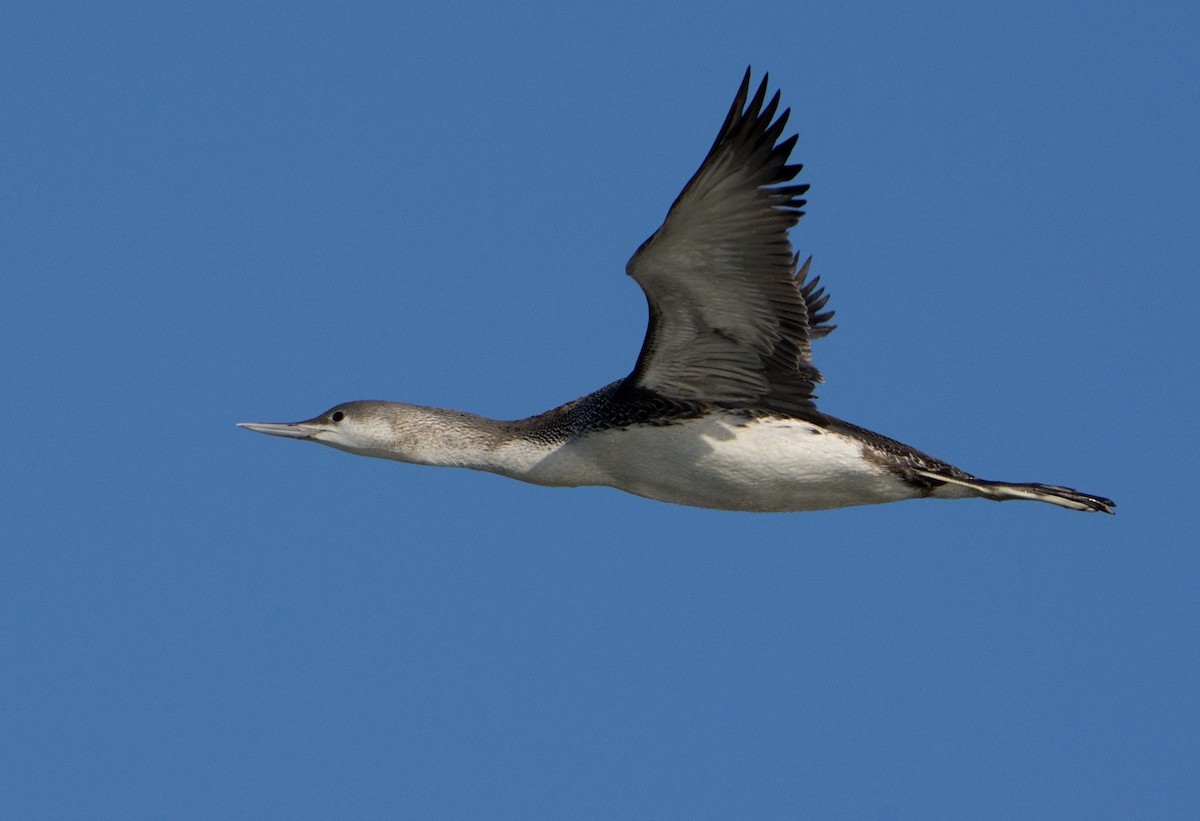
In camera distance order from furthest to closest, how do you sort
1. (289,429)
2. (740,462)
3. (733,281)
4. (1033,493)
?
(289,429) < (1033,493) < (740,462) < (733,281)

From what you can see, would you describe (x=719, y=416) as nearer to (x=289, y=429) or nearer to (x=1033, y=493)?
(x=1033, y=493)

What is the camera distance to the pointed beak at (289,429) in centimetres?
1273

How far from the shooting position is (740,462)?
455 inches

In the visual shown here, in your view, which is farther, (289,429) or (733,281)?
(289,429)

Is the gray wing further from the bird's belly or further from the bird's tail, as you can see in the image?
the bird's tail

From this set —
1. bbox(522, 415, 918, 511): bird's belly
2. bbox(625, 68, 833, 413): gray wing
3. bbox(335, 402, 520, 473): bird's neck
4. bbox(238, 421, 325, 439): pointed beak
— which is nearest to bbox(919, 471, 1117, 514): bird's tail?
bbox(522, 415, 918, 511): bird's belly

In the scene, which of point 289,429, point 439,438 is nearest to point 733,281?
point 439,438

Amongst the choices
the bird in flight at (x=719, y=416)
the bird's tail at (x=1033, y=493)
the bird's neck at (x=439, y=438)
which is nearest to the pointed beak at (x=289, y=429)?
the bird in flight at (x=719, y=416)

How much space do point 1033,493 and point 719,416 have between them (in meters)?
2.38

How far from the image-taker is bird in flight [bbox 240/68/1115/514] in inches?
412

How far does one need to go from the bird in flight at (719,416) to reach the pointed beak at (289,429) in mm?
29

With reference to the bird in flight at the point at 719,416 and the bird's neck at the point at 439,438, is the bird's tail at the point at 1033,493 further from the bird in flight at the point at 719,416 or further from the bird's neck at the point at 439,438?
the bird's neck at the point at 439,438

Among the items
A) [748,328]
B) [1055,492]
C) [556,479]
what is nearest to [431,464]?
[556,479]

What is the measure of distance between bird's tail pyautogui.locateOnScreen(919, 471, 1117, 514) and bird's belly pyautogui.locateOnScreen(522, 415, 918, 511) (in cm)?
38
